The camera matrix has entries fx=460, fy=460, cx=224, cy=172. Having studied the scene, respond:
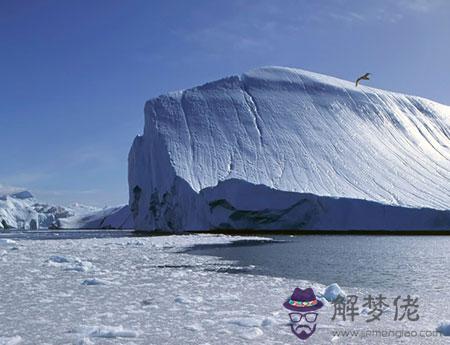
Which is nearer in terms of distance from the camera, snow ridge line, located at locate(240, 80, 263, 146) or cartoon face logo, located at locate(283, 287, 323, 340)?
cartoon face logo, located at locate(283, 287, 323, 340)

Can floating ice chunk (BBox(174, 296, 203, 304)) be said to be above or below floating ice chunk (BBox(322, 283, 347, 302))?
below

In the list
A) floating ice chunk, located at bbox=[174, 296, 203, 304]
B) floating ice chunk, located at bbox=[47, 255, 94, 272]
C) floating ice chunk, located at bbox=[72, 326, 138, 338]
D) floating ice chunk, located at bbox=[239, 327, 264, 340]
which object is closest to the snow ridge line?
floating ice chunk, located at bbox=[47, 255, 94, 272]

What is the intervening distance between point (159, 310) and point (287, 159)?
4674 centimetres

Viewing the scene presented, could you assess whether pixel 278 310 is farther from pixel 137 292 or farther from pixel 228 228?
pixel 228 228

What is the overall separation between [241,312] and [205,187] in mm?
39504

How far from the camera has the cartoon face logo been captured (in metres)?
5.89

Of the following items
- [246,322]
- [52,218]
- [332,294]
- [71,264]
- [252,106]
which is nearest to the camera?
[246,322]

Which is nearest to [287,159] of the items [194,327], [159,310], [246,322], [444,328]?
[159,310]

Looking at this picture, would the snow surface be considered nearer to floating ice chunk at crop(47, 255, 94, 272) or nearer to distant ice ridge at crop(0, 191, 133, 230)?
floating ice chunk at crop(47, 255, 94, 272)

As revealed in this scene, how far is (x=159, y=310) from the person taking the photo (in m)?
7.06

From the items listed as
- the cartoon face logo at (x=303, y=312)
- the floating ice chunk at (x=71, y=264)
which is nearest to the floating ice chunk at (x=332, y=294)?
the cartoon face logo at (x=303, y=312)

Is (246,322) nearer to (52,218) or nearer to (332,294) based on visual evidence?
(332,294)

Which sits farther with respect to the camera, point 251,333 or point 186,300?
point 186,300

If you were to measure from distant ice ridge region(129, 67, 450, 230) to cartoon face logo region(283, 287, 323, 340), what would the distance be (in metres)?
34.4
